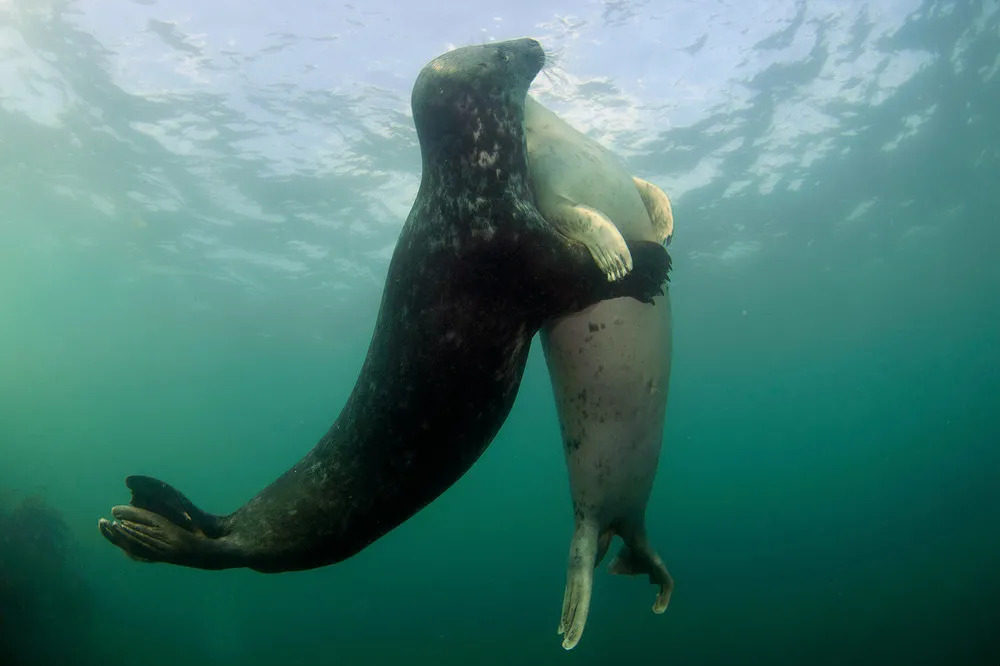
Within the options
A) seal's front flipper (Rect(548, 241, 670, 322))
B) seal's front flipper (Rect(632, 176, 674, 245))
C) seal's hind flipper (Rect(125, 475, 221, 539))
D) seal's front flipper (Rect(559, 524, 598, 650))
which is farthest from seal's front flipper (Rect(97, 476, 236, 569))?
seal's front flipper (Rect(632, 176, 674, 245))

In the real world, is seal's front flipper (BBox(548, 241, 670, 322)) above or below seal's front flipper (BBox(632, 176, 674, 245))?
below

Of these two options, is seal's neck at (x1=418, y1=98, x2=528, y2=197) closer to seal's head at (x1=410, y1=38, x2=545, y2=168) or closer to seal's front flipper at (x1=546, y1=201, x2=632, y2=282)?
seal's head at (x1=410, y1=38, x2=545, y2=168)

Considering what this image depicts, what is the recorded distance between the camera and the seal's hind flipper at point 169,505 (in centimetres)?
294

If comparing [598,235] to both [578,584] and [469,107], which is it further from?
[578,584]

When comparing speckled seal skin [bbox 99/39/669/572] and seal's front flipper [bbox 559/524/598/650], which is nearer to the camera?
speckled seal skin [bbox 99/39/669/572]

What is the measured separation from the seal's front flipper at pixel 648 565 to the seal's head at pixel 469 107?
3016 millimetres

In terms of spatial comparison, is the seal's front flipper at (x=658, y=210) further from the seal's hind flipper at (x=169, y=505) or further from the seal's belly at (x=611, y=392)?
the seal's hind flipper at (x=169, y=505)

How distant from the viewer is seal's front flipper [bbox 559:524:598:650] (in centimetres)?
306

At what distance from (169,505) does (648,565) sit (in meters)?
3.23

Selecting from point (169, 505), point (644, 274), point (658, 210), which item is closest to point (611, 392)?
point (644, 274)

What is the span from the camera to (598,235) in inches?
102

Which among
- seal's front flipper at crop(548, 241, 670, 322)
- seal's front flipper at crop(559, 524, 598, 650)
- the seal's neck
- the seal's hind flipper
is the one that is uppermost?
the seal's neck

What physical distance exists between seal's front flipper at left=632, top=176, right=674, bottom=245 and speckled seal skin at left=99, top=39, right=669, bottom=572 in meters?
0.70

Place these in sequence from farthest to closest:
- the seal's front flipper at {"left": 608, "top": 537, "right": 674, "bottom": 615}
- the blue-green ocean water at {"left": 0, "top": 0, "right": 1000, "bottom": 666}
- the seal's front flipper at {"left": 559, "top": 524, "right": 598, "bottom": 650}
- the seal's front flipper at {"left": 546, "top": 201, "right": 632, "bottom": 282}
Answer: the blue-green ocean water at {"left": 0, "top": 0, "right": 1000, "bottom": 666} → the seal's front flipper at {"left": 608, "top": 537, "right": 674, "bottom": 615} → the seal's front flipper at {"left": 559, "top": 524, "right": 598, "bottom": 650} → the seal's front flipper at {"left": 546, "top": 201, "right": 632, "bottom": 282}
